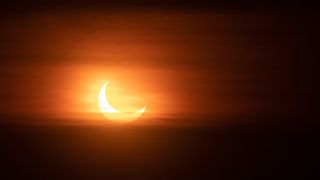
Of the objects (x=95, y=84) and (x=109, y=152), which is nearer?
(x=95, y=84)

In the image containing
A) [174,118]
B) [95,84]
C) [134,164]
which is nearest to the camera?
[95,84]

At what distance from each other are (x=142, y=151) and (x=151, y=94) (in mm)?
912

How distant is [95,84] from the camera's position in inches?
236

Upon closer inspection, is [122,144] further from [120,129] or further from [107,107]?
[107,107]

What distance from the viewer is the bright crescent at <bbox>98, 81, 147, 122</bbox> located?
608cm

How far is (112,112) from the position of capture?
6.32 m

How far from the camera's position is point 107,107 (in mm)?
6121

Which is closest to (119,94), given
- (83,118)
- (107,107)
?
(107,107)

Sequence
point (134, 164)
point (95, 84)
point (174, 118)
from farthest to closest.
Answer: point (134, 164) → point (174, 118) → point (95, 84)

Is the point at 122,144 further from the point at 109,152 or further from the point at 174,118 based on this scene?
the point at 174,118

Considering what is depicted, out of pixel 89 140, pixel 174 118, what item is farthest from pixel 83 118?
pixel 174 118

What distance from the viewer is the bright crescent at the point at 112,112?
608cm

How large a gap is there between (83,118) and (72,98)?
59 cm

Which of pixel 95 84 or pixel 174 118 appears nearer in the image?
pixel 95 84
